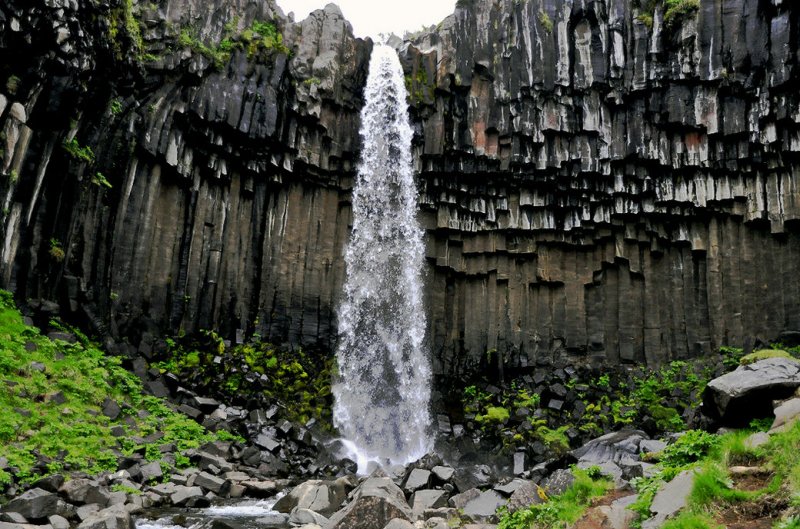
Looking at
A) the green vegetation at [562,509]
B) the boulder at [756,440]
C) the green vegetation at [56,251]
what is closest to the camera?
the boulder at [756,440]

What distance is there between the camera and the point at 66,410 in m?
13.2

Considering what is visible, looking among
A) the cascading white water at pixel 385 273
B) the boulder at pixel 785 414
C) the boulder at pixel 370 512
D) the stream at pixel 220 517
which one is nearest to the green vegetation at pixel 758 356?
the boulder at pixel 785 414

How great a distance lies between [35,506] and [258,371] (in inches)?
457

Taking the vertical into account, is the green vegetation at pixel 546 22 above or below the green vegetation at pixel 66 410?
above

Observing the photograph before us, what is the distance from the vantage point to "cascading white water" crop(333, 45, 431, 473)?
22812 mm

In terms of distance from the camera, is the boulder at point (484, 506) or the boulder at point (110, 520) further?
the boulder at point (484, 506)

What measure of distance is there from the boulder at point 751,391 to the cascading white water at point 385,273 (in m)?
14.8

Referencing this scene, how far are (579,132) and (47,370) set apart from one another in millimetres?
19229

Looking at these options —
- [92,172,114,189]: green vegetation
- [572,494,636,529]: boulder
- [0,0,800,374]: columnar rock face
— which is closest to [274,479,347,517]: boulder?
[572,494,636,529]: boulder

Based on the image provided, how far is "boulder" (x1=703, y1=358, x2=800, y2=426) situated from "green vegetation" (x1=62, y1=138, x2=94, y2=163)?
16.2 meters

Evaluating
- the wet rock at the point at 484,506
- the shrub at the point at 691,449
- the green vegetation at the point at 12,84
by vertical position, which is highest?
the green vegetation at the point at 12,84

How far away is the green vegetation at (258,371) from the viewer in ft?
64.0

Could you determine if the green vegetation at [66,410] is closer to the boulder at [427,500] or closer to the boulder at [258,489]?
the boulder at [258,489]

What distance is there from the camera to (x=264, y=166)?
22688 millimetres
